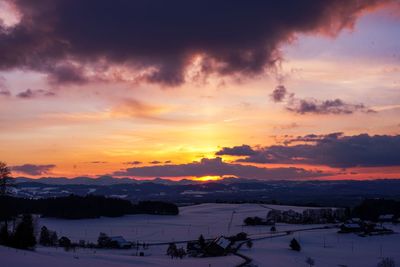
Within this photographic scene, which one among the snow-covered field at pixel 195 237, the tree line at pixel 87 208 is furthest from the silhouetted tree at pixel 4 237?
the tree line at pixel 87 208

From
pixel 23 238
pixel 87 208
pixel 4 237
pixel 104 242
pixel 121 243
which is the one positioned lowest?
pixel 121 243

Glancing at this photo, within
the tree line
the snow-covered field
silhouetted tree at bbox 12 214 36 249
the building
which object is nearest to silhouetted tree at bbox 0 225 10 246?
silhouetted tree at bbox 12 214 36 249

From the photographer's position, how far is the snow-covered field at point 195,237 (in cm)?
5038

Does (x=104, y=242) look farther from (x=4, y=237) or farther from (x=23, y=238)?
(x=4, y=237)

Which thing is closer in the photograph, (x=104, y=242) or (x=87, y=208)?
(x=104, y=242)

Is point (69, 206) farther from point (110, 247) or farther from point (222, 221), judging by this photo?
point (110, 247)

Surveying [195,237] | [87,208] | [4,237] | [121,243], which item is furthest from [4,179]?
[87,208]

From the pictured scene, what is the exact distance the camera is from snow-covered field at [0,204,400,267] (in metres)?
50.4

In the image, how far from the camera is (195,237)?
111 metres

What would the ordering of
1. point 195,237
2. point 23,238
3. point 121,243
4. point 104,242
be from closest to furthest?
1. point 23,238
2. point 121,243
3. point 104,242
4. point 195,237

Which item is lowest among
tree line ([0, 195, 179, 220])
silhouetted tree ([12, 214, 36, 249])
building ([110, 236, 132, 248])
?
building ([110, 236, 132, 248])

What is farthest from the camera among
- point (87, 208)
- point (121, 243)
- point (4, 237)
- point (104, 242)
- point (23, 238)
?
point (87, 208)

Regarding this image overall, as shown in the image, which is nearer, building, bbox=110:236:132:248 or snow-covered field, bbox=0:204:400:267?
snow-covered field, bbox=0:204:400:267

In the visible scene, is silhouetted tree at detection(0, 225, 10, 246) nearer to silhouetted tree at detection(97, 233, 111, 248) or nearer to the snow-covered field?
the snow-covered field
